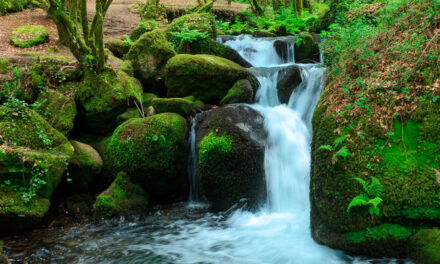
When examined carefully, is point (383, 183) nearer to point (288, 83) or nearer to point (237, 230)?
point (237, 230)

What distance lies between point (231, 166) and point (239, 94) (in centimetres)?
250

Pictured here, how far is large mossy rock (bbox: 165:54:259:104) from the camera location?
27.5ft

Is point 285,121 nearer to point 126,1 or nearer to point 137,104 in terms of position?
point 137,104

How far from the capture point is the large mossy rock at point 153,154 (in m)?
6.84

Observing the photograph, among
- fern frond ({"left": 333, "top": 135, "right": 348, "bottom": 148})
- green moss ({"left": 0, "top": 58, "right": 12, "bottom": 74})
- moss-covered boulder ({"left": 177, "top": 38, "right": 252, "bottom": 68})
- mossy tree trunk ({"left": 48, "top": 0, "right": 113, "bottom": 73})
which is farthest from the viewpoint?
moss-covered boulder ({"left": 177, "top": 38, "right": 252, "bottom": 68})

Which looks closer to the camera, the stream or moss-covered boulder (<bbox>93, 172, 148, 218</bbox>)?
the stream

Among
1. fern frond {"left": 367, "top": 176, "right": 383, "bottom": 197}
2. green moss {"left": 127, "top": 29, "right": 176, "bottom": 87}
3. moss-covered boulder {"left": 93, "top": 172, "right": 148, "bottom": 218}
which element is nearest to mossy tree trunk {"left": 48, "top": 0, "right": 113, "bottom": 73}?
green moss {"left": 127, "top": 29, "right": 176, "bottom": 87}

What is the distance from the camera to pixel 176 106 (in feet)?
25.3

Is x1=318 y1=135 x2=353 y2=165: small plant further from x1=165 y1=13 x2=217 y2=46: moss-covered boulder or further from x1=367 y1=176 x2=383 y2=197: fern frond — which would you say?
x1=165 y1=13 x2=217 y2=46: moss-covered boulder

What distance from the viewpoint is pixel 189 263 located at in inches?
179

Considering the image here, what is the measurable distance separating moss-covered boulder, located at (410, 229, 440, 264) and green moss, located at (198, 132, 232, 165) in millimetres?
3722

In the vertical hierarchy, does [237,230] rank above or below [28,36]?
below

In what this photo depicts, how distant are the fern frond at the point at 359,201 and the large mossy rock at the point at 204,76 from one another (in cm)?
531

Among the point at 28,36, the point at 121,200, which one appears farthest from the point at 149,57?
the point at 28,36
